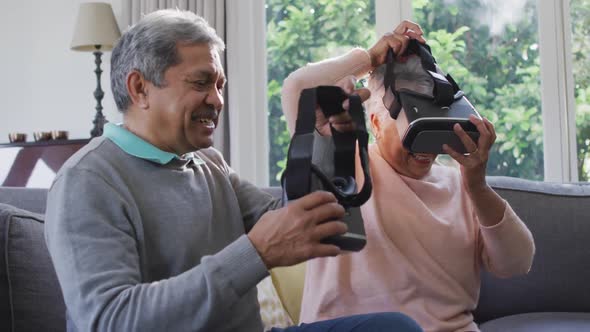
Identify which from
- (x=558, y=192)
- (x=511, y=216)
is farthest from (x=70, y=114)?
(x=511, y=216)

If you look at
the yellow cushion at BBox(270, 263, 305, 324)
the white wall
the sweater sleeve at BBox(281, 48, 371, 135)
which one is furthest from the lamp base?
the sweater sleeve at BBox(281, 48, 371, 135)

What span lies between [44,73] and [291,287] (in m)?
2.73

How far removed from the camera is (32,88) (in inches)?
159

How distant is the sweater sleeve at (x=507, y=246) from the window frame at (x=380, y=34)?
179 centimetres

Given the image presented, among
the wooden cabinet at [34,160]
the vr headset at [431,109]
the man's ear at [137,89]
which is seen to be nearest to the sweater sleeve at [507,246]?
the vr headset at [431,109]

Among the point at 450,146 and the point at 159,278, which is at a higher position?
the point at 450,146

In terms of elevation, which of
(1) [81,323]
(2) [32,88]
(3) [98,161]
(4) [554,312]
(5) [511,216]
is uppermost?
(2) [32,88]

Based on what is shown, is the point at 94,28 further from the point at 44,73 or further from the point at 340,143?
the point at 340,143

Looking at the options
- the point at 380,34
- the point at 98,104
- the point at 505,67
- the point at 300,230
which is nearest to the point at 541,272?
the point at 300,230

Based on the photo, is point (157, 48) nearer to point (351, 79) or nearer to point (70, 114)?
point (351, 79)

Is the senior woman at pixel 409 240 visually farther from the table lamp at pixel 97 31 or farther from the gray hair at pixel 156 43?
the table lamp at pixel 97 31

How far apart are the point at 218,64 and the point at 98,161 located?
0.28 meters

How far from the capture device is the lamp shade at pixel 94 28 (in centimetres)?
348

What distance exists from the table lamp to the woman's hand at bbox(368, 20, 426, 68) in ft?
7.32
